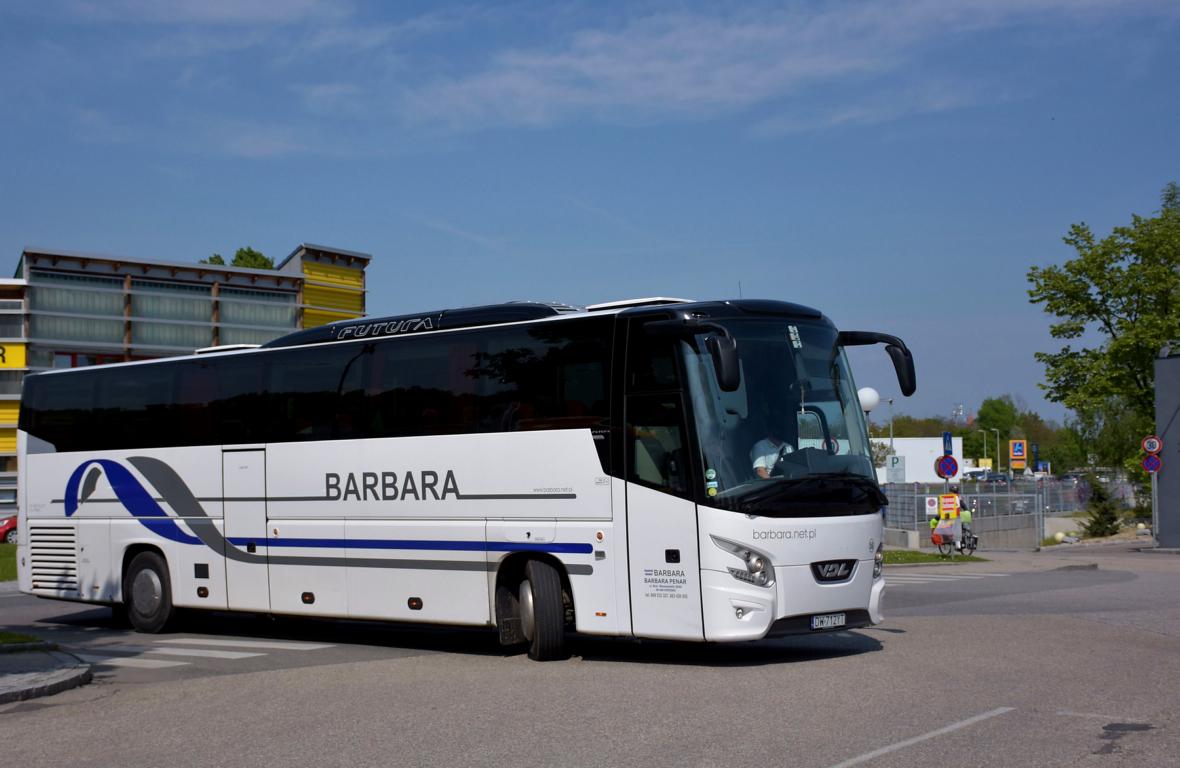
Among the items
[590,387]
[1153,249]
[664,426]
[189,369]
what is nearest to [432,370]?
[590,387]

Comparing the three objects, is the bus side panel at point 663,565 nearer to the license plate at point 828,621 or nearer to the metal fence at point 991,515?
the license plate at point 828,621

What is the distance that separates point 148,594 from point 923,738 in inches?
489

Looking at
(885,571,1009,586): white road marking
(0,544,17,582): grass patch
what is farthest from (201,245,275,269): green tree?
(885,571,1009,586): white road marking

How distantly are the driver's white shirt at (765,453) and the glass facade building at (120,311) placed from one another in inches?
566

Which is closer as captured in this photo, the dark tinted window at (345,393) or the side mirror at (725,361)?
the side mirror at (725,361)

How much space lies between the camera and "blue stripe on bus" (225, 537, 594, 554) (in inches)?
525

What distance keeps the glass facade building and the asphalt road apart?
7415 millimetres

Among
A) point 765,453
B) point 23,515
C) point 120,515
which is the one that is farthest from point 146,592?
point 765,453

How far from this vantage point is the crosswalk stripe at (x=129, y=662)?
14.1 metres

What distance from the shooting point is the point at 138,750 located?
29.2ft

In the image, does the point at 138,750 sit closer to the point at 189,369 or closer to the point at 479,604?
the point at 479,604

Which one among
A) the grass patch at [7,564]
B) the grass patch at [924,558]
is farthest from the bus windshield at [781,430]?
the grass patch at [924,558]

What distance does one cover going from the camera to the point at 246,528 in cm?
1658

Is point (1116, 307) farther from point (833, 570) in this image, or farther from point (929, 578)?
point (833, 570)
